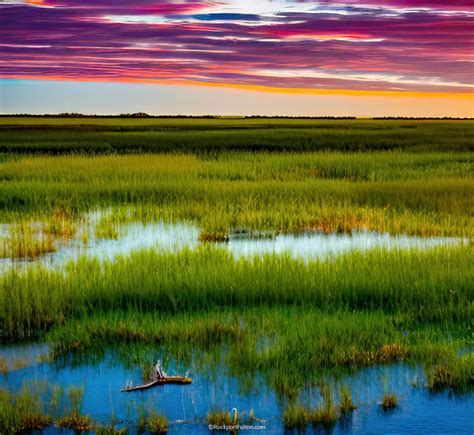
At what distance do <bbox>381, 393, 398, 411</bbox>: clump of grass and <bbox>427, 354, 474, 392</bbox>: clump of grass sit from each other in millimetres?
430

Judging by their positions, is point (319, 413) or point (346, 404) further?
point (346, 404)

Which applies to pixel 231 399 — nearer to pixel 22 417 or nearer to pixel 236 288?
pixel 22 417

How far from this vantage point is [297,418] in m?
5.07

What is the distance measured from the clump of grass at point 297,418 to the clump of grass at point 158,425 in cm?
80

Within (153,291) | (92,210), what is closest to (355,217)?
(92,210)

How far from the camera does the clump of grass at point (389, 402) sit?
5.38 m

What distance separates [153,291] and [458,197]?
10439mm

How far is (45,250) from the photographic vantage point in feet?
37.5

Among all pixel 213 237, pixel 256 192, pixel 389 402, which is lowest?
pixel 389 402

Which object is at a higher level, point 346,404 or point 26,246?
point 26,246

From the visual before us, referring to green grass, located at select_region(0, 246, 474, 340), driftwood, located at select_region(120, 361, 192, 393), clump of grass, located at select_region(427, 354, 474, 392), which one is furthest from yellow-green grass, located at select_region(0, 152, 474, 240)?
clump of grass, located at select_region(427, 354, 474, 392)

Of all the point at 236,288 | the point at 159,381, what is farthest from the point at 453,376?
the point at 236,288

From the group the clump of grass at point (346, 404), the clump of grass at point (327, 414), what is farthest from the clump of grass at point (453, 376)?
the clump of grass at point (327, 414)

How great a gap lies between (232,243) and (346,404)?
21.8 feet
